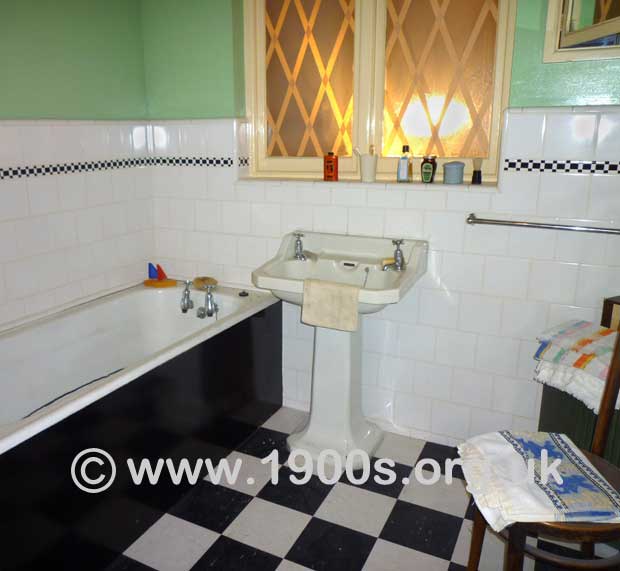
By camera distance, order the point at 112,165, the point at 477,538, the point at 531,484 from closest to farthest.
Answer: the point at 531,484 → the point at 477,538 → the point at 112,165

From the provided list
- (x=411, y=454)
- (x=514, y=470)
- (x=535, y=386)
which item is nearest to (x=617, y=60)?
(x=535, y=386)

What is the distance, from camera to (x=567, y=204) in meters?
2.27

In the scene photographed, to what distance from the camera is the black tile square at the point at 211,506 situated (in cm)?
216

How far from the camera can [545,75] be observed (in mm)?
2221

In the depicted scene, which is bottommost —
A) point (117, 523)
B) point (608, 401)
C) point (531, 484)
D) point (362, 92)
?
point (117, 523)

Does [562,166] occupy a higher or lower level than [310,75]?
lower

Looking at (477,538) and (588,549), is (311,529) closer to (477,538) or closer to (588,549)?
(477,538)

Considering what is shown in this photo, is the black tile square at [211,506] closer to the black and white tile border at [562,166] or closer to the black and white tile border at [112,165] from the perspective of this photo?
the black and white tile border at [112,165]

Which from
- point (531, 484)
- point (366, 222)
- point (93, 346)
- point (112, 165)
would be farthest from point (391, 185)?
point (93, 346)

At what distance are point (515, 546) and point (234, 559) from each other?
3.32ft

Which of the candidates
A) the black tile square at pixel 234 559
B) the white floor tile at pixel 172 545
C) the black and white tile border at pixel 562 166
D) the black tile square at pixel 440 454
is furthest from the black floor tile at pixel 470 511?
the black and white tile border at pixel 562 166

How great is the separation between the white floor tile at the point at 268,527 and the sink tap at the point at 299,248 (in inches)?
42.9

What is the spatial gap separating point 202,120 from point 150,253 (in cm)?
79

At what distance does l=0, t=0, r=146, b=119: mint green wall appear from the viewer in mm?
2268
